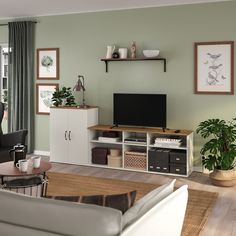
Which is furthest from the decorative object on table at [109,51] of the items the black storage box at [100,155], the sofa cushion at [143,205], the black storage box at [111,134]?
the sofa cushion at [143,205]

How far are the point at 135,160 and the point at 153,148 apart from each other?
1.10ft

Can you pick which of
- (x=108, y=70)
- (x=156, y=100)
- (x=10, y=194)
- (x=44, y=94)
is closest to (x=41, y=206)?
(x=10, y=194)

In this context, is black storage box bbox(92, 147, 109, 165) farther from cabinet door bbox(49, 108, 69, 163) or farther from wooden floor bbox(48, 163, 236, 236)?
cabinet door bbox(49, 108, 69, 163)

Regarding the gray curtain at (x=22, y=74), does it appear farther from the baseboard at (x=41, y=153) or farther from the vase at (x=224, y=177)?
the vase at (x=224, y=177)

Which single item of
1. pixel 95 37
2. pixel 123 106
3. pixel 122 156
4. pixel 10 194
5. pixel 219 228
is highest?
pixel 95 37

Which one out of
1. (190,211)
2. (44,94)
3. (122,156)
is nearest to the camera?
(190,211)

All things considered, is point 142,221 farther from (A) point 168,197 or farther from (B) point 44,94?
(B) point 44,94

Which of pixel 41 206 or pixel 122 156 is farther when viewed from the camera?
pixel 122 156

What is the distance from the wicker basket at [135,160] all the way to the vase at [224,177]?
3.73 ft

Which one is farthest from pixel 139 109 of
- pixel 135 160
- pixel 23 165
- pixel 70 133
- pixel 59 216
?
pixel 59 216

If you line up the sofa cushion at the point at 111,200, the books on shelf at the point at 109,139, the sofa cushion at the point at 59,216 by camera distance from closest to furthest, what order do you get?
the sofa cushion at the point at 59,216, the sofa cushion at the point at 111,200, the books on shelf at the point at 109,139

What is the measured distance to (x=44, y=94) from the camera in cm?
662

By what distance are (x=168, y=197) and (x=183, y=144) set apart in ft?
11.6

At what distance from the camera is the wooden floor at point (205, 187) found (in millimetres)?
3459
